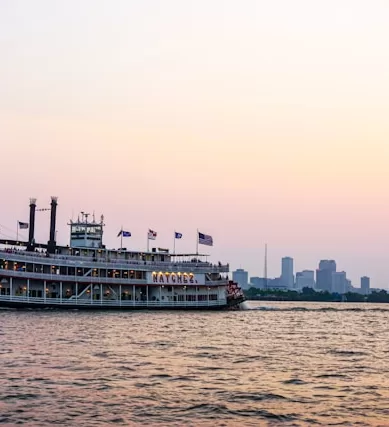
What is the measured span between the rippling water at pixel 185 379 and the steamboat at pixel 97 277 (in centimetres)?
2338

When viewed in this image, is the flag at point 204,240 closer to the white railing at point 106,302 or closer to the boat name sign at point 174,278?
the boat name sign at point 174,278

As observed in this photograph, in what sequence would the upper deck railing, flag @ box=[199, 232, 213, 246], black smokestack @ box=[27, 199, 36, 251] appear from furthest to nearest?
flag @ box=[199, 232, 213, 246] < black smokestack @ box=[27, 199, 36, 251] < the upper deck railing

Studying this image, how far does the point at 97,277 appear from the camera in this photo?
9012cm

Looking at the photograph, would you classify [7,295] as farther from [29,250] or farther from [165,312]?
[165,312]

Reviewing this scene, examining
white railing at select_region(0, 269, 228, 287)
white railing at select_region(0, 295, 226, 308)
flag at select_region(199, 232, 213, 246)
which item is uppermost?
flag at select_region(199, 232, 213, 246)

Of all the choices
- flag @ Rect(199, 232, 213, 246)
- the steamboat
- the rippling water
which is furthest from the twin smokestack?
the rippling water

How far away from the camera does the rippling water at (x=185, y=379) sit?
25.5 meters

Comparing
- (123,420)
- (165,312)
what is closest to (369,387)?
(123,420)

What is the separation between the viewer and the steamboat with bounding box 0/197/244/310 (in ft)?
273

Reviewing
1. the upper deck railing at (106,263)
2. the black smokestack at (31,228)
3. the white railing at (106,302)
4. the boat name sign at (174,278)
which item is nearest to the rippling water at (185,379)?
the white railing at (106,302)

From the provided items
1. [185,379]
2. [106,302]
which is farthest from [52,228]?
[185,379]

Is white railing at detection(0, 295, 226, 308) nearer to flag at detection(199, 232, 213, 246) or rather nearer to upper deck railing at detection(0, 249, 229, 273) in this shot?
upper deck railing at detection(0, 249, 229, 273)

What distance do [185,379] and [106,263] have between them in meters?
59.1

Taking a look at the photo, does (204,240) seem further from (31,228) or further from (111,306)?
(31,228)
